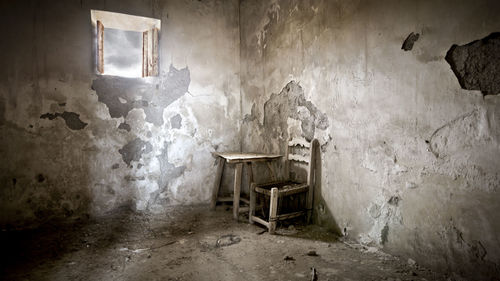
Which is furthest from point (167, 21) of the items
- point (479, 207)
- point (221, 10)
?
point (479, 207)

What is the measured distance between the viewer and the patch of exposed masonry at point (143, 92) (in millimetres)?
3395

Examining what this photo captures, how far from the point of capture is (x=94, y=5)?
3.30m

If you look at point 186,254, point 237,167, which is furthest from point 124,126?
point 186,254

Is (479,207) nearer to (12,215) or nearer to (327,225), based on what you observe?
(327,225)

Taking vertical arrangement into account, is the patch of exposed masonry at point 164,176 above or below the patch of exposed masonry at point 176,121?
below

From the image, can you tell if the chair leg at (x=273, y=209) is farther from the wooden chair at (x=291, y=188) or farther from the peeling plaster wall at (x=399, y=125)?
the peeling plaster wall at (x=399, y=125)

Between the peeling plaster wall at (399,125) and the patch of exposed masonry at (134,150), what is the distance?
177 centimetres

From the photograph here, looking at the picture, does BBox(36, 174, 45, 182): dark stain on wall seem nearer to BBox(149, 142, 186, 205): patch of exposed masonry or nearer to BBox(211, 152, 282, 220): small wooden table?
BBox(149, 142, 186, 205): patch of exposed masonry

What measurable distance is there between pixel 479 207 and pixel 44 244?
3501mm

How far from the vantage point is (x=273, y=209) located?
2.77 metres

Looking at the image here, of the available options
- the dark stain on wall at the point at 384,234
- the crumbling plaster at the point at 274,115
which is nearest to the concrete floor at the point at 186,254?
the dark stain on wall at the point at 384,234

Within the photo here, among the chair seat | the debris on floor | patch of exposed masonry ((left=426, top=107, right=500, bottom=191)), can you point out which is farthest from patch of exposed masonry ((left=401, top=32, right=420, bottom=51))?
the debris on floor

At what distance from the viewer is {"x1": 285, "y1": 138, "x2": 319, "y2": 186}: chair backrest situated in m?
2.92

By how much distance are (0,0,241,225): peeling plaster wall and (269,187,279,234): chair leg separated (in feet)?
4.62
